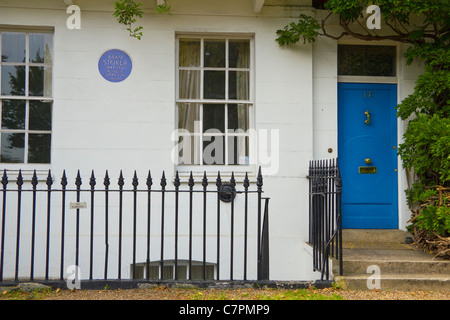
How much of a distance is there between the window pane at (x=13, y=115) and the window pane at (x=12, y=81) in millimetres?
152

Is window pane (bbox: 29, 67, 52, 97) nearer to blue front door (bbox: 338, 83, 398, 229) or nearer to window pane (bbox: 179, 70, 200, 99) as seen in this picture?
window pane (bbox: 179, 70, 200, 99)

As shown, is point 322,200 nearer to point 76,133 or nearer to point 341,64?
point 341,64

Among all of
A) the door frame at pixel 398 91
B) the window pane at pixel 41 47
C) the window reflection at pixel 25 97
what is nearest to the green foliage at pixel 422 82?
the door frame at pixel 398 91

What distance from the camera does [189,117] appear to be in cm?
739

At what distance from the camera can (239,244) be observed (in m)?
7.12

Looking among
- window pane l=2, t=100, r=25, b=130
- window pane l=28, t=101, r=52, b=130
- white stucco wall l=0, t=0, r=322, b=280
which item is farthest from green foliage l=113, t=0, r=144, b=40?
window pane l=2, t=100, r=25, b=130

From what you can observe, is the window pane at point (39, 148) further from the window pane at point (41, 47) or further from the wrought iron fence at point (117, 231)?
the window pane at point (41, 47)

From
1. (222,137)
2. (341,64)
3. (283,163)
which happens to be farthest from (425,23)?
(222,137)

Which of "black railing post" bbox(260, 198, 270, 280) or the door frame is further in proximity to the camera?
the door frame

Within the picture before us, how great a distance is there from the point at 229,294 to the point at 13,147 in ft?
13.8

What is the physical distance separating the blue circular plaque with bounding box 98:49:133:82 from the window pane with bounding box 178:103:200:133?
93cm

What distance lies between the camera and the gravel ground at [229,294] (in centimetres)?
469

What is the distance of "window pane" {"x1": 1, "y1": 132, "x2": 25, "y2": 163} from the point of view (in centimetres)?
718

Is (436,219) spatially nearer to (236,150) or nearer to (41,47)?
(236,150)
